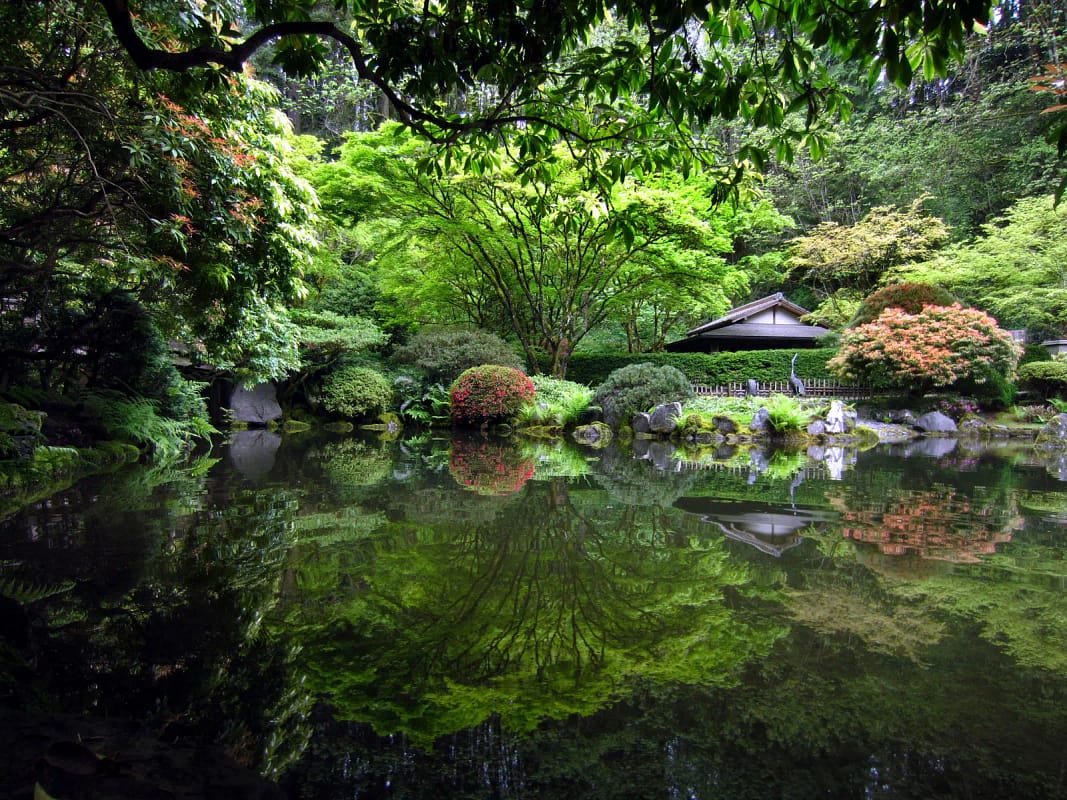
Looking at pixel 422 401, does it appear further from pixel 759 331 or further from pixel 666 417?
pixel 759 331

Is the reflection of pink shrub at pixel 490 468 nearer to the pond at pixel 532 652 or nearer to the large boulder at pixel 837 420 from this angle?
the pond at pixel 532 652

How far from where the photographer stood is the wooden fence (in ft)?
54.1

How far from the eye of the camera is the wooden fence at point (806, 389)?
16484 millimetres

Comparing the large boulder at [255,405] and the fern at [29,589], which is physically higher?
the large boulder at [255,405]

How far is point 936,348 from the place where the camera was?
44.8 ft

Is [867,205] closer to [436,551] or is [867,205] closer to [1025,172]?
[1025,172]

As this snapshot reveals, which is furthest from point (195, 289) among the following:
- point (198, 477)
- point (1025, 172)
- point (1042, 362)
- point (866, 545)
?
point (1025, 172)

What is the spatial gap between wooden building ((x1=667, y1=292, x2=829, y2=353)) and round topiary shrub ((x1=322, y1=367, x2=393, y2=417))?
10.7 meters

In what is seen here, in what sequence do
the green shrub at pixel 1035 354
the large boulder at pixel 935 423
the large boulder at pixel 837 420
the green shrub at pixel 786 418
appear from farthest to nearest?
1. the green shrub at pixel 1035 354
2. the large boulder at pixel 935 423
3. the large boulder at pixel 837 420
4. the green shrub at pixel 786 418

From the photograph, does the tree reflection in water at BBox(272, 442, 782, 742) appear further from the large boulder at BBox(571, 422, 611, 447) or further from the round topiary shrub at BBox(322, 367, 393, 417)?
the round topiary shrub at BBox(322, 367, 393, 417)

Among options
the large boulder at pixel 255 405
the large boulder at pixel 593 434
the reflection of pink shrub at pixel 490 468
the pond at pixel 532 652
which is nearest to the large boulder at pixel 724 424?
the large boulder at pixel 593 434

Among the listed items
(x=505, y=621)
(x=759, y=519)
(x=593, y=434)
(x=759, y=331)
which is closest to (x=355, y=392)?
(x=593, y=434)

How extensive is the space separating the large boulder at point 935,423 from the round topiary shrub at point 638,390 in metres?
5.29

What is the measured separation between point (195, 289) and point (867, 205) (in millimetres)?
Result: 25297
